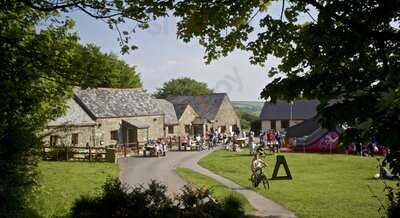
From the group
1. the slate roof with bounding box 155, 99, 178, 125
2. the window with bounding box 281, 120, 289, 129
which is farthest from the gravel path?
the window with bounding box 281, 120, 289, 129

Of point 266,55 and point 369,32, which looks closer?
point 369,32

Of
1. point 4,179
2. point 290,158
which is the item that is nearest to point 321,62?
point 4,179

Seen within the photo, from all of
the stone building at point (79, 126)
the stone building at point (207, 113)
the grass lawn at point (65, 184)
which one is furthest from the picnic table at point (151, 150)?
the stone building at point (207, 113)

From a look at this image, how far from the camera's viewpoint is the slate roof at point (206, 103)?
6500cm

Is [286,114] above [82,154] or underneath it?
above

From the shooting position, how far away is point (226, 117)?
2653 inches

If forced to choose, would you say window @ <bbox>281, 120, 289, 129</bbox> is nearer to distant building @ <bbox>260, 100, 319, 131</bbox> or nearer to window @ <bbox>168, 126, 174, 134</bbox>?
distant building @ <bbox>260, 100, 319, 131</bbox>

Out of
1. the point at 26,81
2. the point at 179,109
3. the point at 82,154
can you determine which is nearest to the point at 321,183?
the point at 26,81

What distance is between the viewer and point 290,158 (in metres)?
33.5

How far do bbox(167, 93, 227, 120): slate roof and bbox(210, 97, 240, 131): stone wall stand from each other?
2.32ft

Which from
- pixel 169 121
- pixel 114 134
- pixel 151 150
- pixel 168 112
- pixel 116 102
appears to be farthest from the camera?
pixel 168 112

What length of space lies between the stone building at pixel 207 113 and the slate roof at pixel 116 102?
9.16 metres

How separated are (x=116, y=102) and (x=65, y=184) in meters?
26.4

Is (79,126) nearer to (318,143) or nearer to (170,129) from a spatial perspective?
(170,129)
